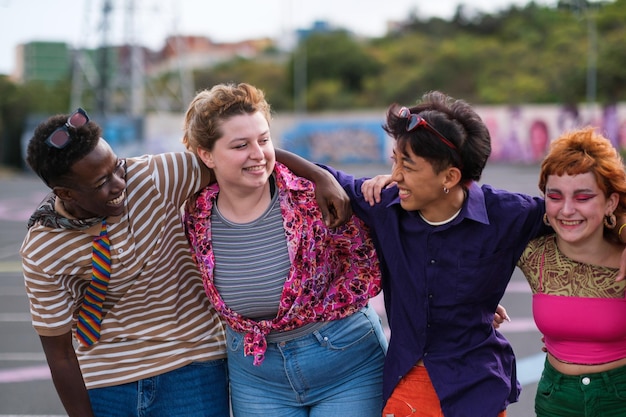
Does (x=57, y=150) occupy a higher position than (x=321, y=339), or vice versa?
(x=57, y=150)

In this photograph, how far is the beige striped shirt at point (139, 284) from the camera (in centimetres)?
265

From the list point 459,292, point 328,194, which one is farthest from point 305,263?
point 459,292

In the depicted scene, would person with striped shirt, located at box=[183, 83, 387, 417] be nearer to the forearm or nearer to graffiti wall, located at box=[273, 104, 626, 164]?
the forearm

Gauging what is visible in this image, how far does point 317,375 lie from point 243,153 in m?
0.85

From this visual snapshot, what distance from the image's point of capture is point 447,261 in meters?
2.71

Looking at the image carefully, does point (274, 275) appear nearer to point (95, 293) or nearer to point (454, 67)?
point (95, 293)

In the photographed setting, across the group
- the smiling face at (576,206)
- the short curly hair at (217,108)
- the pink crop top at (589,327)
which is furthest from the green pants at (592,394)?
the short curly hair at (217,108)

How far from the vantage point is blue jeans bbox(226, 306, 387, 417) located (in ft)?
9.34

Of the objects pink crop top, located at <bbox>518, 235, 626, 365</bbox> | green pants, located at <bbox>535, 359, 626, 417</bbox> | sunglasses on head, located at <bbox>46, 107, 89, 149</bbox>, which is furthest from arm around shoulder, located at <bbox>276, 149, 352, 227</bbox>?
green pants, located at <bbox>535, 359, 626, 417</bbox>

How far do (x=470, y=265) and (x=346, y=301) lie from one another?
19.6 inches

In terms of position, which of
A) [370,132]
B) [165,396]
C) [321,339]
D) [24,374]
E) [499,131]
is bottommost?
[370,132]

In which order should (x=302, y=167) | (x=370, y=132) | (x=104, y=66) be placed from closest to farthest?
(x=302, y=167)
(x=370, y=132)
(x=104, y=66)

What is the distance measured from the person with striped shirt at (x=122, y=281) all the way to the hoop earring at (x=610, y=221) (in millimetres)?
981

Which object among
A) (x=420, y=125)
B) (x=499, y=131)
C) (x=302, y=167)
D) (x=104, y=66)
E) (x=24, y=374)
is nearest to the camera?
(x=420, y=125)
